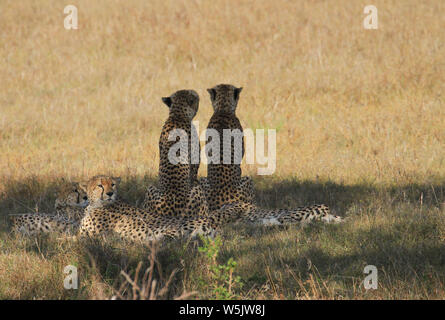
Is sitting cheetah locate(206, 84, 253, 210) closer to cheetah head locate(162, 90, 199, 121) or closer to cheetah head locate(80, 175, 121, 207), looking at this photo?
cheetah head locate(162, 90, 199, 121)

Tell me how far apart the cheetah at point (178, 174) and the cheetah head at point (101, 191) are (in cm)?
50

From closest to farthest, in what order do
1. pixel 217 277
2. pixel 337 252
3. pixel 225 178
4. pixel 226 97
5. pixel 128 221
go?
1. pixel 217 277
2. pixel 337 252
3. pixel 128 221
4. pixel 225 178
5. pixel 226 97

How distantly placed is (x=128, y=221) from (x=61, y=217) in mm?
894

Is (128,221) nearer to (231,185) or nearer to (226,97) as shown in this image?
(231,185)

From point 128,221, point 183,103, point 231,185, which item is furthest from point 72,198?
point 231,185

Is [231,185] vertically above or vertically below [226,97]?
below

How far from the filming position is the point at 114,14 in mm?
Answer: 15945

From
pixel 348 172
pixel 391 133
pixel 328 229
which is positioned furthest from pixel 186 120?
pixel 391 133

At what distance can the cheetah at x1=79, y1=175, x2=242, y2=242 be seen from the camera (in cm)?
626

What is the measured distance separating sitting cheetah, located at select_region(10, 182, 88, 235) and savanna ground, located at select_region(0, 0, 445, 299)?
0.57 feet

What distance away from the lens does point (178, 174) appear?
22.5ft

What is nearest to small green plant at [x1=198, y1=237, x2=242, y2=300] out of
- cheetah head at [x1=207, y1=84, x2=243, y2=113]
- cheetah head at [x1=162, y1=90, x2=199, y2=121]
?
cheetah head at [x1=162, y1=90, x2=199, y2=121]

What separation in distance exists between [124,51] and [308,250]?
9.40 m

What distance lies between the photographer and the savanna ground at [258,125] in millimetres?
5516
